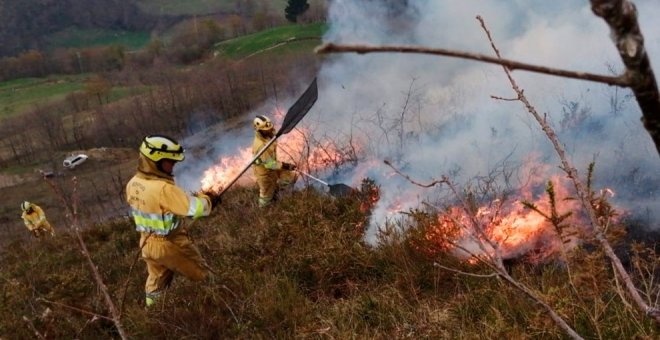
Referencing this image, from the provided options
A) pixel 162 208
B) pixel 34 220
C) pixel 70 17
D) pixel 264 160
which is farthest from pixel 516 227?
pixel 70 17

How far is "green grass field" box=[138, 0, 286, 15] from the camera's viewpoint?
92.8 metres

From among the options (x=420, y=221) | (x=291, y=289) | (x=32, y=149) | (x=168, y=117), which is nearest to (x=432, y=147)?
(x=420, y=221)

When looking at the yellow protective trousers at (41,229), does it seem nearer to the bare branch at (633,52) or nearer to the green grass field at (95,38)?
the bare branch at (633,52)

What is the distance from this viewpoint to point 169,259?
5098mm

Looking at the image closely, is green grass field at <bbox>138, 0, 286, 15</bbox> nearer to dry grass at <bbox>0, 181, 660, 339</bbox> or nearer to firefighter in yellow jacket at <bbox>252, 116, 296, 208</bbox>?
firefighter in yellow jacket at <bbox>252, 116, 296, 208</bbox>

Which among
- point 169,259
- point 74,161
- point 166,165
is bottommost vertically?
point 74,161

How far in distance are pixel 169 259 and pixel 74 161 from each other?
35985 millimetres

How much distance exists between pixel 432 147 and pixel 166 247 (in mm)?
4125

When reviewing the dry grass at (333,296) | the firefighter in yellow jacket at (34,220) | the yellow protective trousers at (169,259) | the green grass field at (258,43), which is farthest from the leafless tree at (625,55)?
the green grass field at (258,43)

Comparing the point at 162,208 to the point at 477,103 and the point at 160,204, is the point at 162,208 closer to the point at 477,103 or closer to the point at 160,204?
the point at 160,204

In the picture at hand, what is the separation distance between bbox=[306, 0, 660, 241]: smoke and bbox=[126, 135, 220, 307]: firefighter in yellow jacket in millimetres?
1967

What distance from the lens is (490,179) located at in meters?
6.06

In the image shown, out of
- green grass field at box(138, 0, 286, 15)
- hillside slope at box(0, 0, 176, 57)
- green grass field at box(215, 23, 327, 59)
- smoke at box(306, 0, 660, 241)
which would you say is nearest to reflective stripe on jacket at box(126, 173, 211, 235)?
smoke at box(306, 0, 660, 241)

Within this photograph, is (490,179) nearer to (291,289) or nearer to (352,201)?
(352,201)
